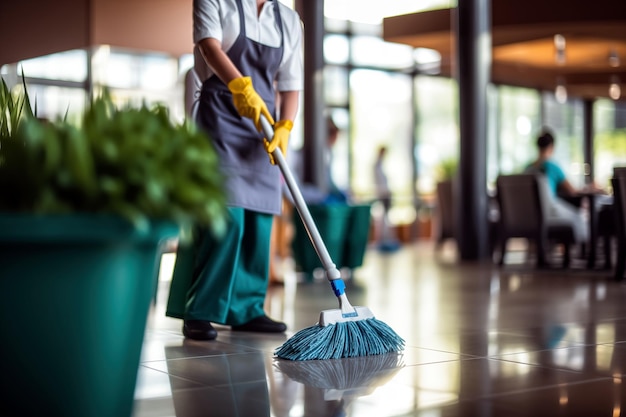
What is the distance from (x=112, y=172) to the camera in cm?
150

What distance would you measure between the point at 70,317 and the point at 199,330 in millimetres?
1674

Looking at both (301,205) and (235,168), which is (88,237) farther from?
(235,168)

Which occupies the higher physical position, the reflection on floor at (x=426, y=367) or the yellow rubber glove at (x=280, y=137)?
the yellow rubber glove at (x=280, y=137)

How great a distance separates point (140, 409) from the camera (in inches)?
82.4

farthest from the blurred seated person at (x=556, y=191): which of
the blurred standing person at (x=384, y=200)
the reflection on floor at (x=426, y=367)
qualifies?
the blurred standing person at (x=384, y=200)

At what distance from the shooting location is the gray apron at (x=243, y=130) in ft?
10.7

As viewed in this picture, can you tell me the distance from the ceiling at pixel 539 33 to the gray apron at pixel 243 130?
18.6 ft

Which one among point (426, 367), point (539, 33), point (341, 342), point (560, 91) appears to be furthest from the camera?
point (560, 91)

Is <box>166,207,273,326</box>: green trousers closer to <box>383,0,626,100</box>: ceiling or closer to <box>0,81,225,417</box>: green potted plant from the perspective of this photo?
<box>0,81,225,417</box>: green potted plant

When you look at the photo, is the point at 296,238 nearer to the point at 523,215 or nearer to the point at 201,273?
the point at 523,215

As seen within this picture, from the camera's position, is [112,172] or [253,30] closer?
[112,172]

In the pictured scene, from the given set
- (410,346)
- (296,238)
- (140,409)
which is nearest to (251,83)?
(410,346)

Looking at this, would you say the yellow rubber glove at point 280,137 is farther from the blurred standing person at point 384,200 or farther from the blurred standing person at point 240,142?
the blurred standing person at point 384,200

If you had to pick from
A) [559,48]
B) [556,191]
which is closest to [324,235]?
[556,191]
